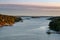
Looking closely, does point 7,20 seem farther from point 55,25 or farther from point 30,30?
point 55,25

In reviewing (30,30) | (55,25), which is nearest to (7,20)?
(30,30)

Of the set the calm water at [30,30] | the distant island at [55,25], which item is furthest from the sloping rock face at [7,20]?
the distant island at [55,25]

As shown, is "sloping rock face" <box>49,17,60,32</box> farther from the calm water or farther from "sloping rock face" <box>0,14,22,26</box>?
"sloping rock face" <box>0,14,22,26</box>

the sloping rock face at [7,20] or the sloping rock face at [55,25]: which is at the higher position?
the sloping rock face at [7,20]

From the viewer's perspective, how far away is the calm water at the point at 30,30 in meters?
1.15

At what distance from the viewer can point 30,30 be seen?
1.16 meters

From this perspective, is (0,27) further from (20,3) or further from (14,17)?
(20,3)

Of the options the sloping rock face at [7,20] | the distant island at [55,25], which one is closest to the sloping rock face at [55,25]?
the distant island at [55,25]

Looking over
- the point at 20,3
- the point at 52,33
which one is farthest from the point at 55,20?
the point at 20,3

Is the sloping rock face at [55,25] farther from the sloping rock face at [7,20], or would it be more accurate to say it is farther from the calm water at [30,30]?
the sloping rock face at [7,20]

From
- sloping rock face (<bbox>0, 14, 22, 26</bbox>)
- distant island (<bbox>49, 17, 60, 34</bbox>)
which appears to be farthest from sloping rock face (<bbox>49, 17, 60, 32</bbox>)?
sloping rock face (<bbox>0, 14, 22, 26</bbox>)

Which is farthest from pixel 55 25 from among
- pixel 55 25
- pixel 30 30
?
pixel 30 30

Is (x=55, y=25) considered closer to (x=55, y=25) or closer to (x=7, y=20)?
(x=55, y=25)

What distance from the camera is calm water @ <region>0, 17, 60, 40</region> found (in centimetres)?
115
